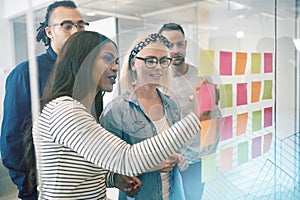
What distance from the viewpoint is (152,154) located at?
0.60 metres

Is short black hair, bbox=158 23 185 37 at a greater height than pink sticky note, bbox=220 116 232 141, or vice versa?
short black hair, bbox=158 23 185 37

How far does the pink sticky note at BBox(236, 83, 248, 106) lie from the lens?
80cm

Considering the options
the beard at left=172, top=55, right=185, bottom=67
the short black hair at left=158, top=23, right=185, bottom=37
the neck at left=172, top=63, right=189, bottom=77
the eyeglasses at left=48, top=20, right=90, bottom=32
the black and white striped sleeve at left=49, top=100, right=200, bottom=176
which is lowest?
the black and white striped sleeve at left=49, top=100, right=200, bottom=176

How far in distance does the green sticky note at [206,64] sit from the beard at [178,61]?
2.1 inches

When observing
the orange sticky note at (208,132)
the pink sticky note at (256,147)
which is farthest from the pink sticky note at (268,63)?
the orange sticky note at (208,132)

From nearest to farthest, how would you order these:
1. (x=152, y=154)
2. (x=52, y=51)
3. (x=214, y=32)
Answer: (x=152, y=154)
(x=52, y=51)
(x=214, y=32)

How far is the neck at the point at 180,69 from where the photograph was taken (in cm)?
66

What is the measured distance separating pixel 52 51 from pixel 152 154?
363mm

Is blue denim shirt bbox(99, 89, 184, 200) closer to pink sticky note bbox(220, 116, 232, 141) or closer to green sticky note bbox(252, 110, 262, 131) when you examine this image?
pink sticky note bbox(220, 116, 232, 141)

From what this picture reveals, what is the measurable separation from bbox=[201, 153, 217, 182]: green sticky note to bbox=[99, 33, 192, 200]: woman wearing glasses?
104 mm

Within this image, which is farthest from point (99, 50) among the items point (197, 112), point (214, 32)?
point (214, 32)

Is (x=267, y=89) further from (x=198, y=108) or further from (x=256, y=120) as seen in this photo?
(x=198, y=108)

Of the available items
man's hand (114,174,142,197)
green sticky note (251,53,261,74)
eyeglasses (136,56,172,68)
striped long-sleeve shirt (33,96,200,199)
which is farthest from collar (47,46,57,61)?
green sticky note (251,53,261,74)

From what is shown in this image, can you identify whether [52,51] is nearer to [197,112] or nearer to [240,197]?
[197,112]
